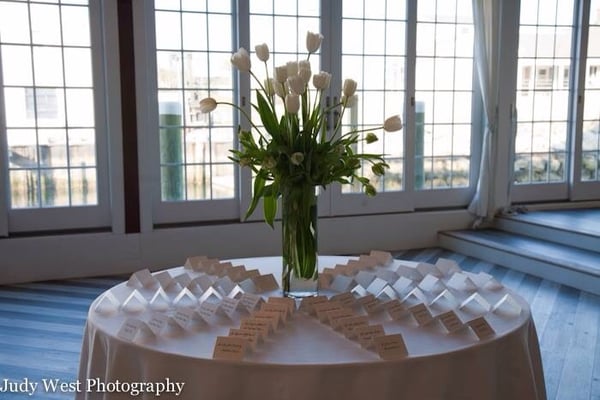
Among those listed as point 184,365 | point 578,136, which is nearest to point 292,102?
point 184,365

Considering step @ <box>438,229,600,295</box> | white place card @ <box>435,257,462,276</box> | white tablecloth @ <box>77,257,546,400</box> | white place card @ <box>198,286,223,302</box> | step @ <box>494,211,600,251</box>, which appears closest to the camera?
white tablecloth @ <box>77,257,546,400</box>

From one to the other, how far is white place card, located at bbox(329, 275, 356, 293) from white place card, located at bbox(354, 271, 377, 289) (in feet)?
0.07

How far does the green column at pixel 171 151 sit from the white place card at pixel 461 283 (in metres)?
3.49

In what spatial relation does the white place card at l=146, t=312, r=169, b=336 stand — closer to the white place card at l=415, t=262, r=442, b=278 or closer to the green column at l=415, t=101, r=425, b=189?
the white place card at l=415, t=262, r=442, b=278

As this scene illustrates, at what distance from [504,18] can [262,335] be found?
5.16m

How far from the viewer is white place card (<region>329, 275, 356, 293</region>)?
1.99m

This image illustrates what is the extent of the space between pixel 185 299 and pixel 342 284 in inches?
20.5

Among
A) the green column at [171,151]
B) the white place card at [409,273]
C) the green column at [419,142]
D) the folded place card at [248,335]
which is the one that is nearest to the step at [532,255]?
the green column at [419,142]

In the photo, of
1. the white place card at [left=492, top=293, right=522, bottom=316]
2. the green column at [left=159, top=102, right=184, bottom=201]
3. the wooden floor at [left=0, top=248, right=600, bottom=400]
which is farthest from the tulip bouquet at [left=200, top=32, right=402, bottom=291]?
the green column at [left=159, top=102, right=184, bottom=201]

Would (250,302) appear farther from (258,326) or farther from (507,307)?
(507,307)

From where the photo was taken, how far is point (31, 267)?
15.5 ft

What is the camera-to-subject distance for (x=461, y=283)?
199 cm

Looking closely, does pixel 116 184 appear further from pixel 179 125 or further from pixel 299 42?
pixel 299 42

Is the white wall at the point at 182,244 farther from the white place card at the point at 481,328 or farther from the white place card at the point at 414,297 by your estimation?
the white place card at the point at 481,328
